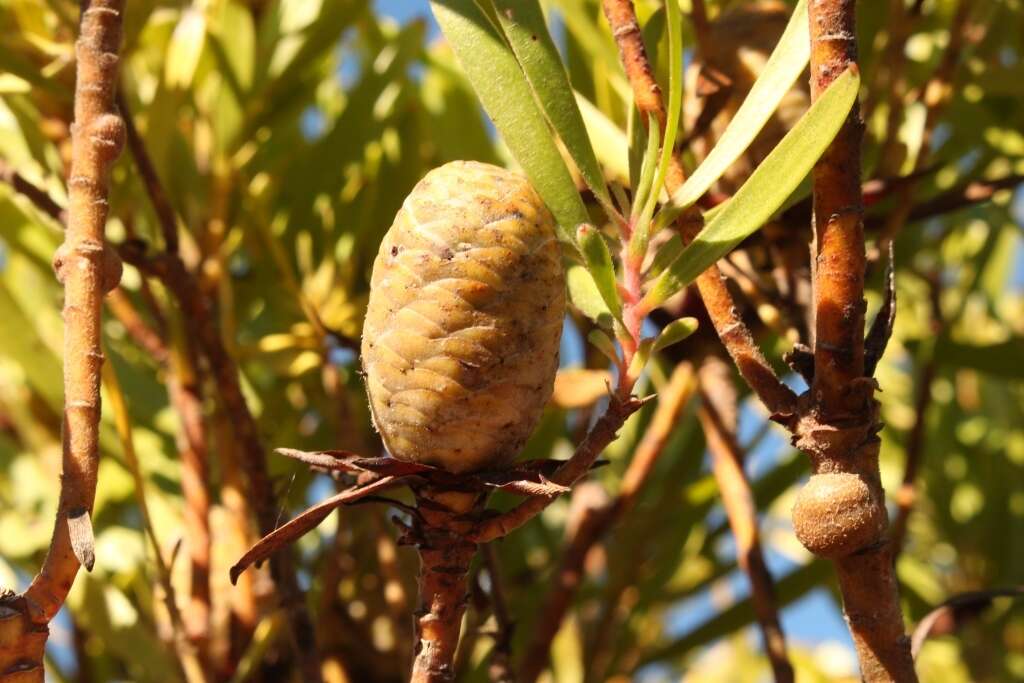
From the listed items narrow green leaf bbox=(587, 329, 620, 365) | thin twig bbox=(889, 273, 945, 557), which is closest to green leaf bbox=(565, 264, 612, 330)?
narrow green leaf bbox=(587, 329, 620, 365)

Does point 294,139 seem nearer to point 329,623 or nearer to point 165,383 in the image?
point 165,383

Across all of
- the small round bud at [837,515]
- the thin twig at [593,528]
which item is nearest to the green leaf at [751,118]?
the small round bud at [837,515]

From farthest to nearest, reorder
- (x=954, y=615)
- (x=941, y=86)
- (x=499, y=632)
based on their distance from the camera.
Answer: (x=954, y=615), (x=941, y=86), (x=499, y=632)

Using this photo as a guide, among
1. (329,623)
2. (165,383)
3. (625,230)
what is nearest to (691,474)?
(329,623)

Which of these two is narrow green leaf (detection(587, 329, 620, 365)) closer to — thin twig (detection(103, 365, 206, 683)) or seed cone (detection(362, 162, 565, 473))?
seed cone (detection(362, 162, 565, 473))

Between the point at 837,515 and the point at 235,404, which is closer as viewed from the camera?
the point at 837,515

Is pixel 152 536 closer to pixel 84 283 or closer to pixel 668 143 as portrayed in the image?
pixel 84 283

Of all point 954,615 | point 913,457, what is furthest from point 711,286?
point 954,615
